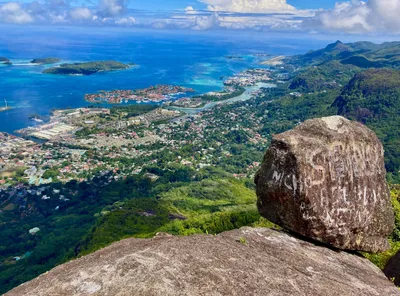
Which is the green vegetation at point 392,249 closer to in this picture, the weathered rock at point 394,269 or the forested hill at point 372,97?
the weathered rock at point 394,269

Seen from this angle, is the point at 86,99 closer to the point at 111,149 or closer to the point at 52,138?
the point at 52,138

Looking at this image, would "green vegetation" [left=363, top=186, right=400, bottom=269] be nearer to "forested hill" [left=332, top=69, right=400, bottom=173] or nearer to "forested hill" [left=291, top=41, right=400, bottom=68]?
"forested hill" [left=332, top=69, right=400, bottom=173]

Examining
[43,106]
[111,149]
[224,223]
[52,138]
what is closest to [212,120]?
[111,149]

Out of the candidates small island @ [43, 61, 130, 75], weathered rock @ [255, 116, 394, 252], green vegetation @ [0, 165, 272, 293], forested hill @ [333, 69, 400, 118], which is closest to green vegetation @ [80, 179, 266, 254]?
green vegetation @ [0, 165, 272, 293]

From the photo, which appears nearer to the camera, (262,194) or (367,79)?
(262,194)

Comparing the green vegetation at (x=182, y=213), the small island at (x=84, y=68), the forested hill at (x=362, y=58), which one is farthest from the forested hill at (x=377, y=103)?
the small island at (x=84, y=68)

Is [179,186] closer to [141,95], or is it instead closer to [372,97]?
[141,95]

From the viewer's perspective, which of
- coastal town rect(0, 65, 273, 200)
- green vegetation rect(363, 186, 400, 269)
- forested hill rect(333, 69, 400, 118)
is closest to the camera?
green vegetation rect(363, 186, 400, 269)
